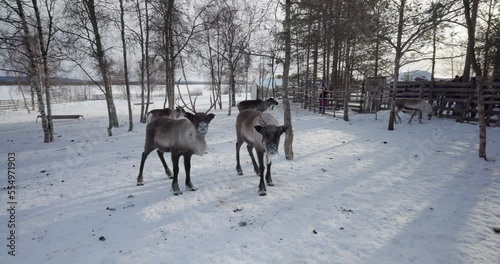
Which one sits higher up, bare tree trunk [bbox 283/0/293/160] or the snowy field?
bare tree trunk [bbox 283/0/293/160]

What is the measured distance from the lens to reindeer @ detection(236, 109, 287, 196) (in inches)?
197

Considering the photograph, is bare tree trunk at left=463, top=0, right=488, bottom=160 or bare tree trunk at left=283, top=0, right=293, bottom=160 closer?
bare tree trunk at left=463, top=0, right=488, bottom=160

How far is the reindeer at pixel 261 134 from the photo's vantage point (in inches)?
197

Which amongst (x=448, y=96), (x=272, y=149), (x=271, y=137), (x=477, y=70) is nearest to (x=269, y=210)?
(x=272, y=149)

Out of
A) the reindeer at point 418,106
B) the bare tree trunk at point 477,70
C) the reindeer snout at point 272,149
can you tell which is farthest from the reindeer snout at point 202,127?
the reindeer at point 418,106

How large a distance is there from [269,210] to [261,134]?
5.21ft

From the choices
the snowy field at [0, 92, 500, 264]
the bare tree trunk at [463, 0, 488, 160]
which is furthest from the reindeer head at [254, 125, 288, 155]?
the bare tree trunk at [463, 0, 488, 160]

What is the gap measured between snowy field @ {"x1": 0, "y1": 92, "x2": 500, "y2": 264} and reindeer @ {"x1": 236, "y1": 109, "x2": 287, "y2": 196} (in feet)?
1.56

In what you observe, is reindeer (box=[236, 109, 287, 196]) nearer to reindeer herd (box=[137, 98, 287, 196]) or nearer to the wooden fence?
reindeer herd (box=[137, 98, 287, 196])

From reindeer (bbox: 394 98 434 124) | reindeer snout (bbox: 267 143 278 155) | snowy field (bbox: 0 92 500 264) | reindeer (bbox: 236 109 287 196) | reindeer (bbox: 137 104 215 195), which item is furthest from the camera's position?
reindeer (bbox: 394 98 434 124)

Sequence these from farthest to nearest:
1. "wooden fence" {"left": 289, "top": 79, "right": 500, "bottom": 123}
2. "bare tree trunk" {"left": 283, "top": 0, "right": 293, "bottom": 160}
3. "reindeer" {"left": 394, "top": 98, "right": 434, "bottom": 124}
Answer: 1. "reindeer" {"left": 394, "top": 98, "right": 434, "bottom": 124}
2. "wooden fence" {"left": 289, "top": 79, "right": 500, "bottom": 123}
3. "bare tree trunk" {"left": 283, "top": 0, "right": 293, "bottom": 160}

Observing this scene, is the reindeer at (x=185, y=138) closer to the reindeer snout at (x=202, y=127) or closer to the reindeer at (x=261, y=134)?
the reindeer snout at (x=202, y=127)

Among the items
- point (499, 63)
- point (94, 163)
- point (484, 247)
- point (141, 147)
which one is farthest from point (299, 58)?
point (484, 247)

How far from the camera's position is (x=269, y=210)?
4.62m
